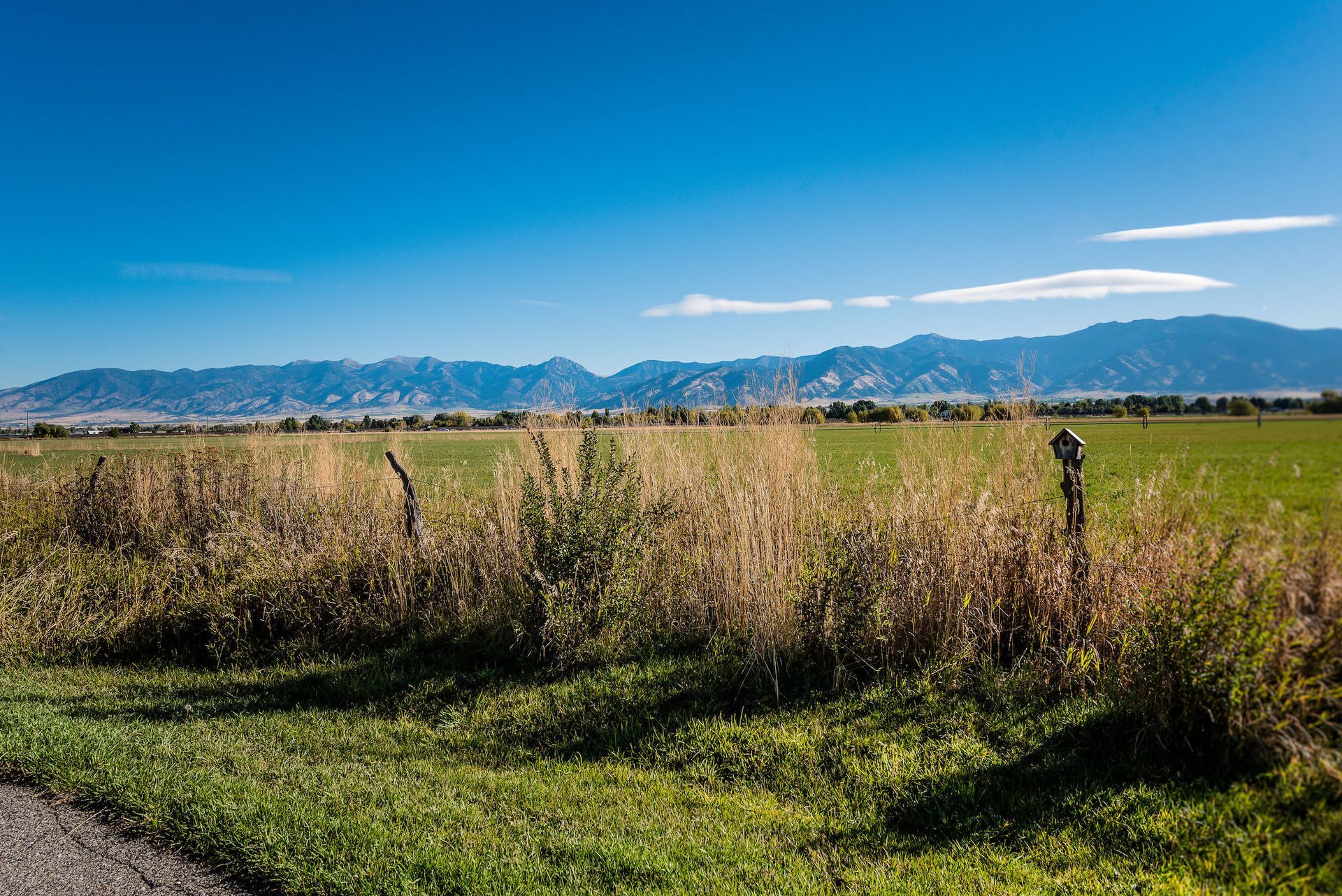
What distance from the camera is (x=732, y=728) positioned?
486 cm

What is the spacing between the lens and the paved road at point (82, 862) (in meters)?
3.42

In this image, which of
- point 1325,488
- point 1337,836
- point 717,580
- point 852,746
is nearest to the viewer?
point 1337,836

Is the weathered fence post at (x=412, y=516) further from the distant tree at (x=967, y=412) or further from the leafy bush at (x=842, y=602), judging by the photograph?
the distant tree at (x=967, y=412)

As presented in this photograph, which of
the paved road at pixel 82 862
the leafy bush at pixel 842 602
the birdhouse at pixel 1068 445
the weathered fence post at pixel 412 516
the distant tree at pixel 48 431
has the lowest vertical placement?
the paved road at pixel 82 862

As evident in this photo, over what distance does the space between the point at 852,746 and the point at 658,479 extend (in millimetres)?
4829

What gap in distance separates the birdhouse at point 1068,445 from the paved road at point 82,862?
6.20m

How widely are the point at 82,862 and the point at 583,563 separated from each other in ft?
12.3


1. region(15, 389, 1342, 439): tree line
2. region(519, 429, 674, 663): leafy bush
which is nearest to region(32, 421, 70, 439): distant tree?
region(15, 389, 1342, 439): tree line

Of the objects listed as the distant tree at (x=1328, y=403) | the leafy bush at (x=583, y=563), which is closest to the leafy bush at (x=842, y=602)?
the leafy bush at (x=583, y=563)

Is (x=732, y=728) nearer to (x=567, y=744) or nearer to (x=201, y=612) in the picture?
(x=567, y=744)

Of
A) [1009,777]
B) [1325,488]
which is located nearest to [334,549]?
[1009,777]

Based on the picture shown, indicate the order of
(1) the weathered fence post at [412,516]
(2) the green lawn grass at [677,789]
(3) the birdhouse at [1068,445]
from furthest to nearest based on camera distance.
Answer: (1) the weathered fence post at [412,516] < (3) the birdhouse at [1068,445] < (2) the green lawn grass at [677,789]

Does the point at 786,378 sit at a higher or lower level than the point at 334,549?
higher

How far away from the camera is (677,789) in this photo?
4.25 metres
